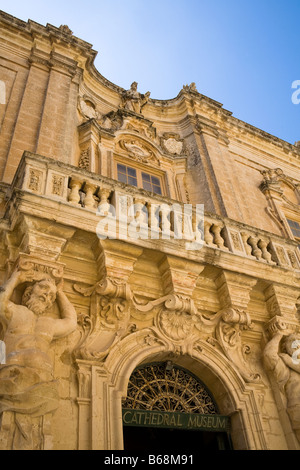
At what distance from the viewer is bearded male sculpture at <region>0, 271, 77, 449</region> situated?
3.70m

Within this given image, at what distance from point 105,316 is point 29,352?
1486mm

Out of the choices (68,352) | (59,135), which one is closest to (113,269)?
(68,352)

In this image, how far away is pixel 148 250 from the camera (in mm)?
5680

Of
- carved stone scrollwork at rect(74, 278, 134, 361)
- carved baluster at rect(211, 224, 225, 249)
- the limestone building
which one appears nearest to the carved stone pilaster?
the limestone building

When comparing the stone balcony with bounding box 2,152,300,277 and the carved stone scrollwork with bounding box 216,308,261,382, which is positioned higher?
the stone balcony with bounding box 2,152,300,277

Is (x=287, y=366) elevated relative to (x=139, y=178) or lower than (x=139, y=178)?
lower

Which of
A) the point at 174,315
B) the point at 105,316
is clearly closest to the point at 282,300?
the point at 174,315

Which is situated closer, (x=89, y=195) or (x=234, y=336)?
(x=89, y=195)

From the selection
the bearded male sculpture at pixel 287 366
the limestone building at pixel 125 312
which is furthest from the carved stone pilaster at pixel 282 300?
the bearded male sculpture at pixel 287 366

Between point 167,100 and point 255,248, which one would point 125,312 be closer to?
point 255,248

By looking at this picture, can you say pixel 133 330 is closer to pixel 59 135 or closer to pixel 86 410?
pixel 86 410

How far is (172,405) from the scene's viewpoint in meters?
5.38

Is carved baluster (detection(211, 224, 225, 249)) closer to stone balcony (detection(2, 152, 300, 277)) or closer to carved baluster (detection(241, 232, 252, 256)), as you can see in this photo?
stone balcony (detection(2, 152, 300, 277))

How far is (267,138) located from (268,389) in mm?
9587
